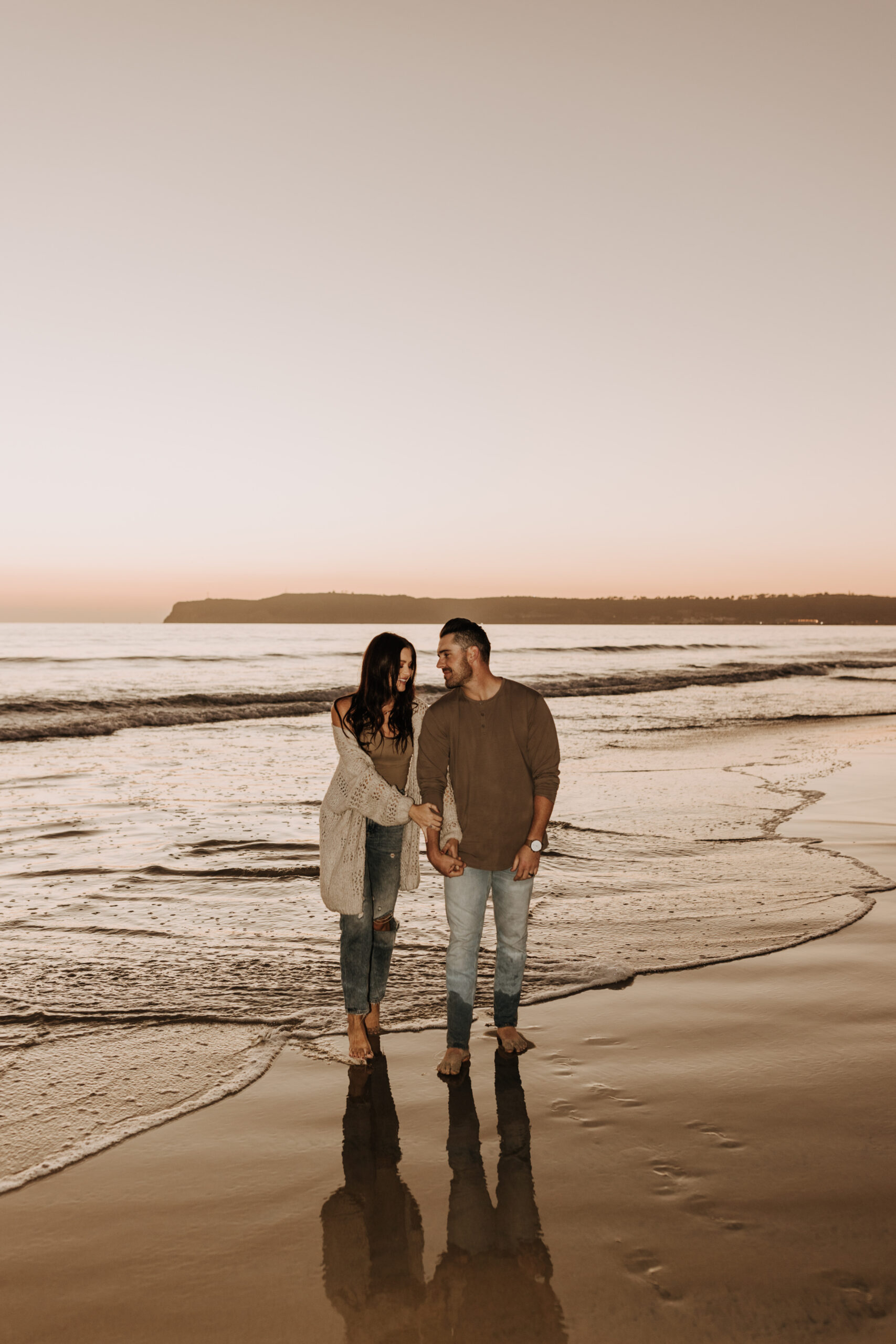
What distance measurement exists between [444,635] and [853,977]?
3192 millimetres

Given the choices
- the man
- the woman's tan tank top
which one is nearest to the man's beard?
the man

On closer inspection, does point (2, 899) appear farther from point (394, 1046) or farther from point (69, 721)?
point (69, 721)

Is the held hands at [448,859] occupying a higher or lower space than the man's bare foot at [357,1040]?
higher

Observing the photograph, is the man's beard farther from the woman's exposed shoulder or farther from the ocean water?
the ocean water

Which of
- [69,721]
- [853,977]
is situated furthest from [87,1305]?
[69,721]

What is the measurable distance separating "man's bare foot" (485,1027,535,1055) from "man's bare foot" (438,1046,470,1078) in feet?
0.65

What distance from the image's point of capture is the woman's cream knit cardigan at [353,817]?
432 cm

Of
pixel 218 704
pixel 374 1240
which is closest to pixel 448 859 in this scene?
pixel 374 1240

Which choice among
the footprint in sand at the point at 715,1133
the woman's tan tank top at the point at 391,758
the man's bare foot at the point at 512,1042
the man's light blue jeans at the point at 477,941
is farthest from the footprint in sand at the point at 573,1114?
the woman's tan tank top at the point at 391,758

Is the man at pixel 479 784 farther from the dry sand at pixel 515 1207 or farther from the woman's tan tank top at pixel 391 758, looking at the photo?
the dry sand at pixel 515 1207

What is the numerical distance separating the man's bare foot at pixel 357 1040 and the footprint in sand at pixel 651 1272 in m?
1.73

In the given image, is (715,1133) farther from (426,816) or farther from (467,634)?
(467,634)

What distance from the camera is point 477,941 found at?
4344mm

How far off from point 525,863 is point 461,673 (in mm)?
915
